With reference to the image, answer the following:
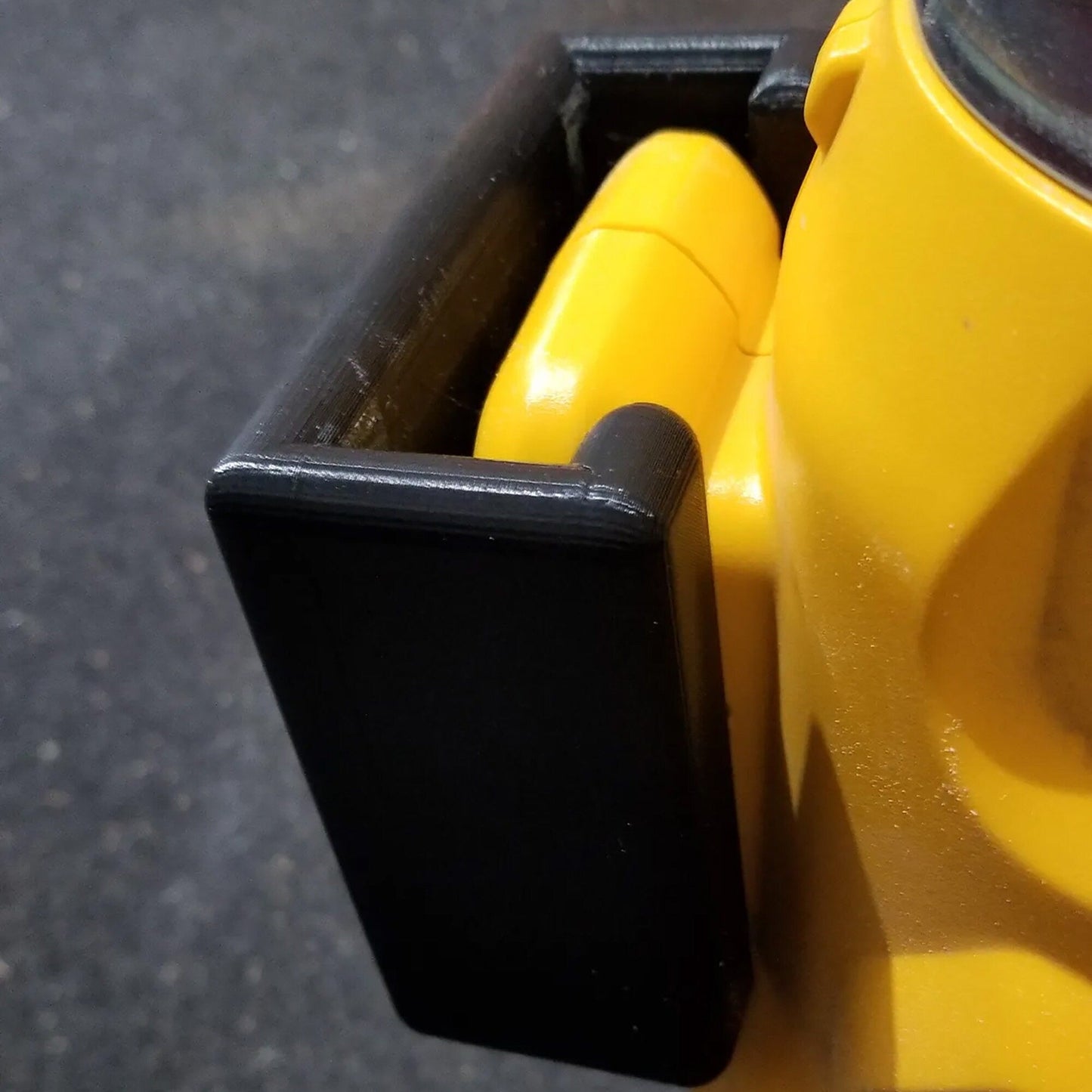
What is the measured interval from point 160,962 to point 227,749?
6.3 inches

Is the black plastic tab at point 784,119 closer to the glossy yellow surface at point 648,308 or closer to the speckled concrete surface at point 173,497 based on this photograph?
the glossy yellow surface at point 648,308

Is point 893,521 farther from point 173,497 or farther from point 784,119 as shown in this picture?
point 173,497

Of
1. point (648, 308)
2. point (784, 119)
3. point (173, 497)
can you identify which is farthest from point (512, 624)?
point (173, 497)

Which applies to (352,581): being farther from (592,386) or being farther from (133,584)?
(133,584)

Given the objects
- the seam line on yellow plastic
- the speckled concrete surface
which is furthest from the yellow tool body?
the speckled concrete surface

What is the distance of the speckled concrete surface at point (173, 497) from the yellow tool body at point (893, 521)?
1.04 feet

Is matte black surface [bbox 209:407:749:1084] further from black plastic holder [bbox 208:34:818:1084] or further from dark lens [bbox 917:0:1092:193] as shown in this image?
dark lens [bbox 917:0:1092:193]

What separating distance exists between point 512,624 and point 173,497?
736mm

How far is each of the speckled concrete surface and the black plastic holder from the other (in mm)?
231

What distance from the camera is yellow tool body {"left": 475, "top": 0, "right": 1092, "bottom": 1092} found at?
0.35 m

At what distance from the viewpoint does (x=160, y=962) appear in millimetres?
806

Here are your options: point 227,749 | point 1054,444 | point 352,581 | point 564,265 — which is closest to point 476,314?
point 564,265

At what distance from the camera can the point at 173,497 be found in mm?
1083

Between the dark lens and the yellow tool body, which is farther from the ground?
the dark lens
